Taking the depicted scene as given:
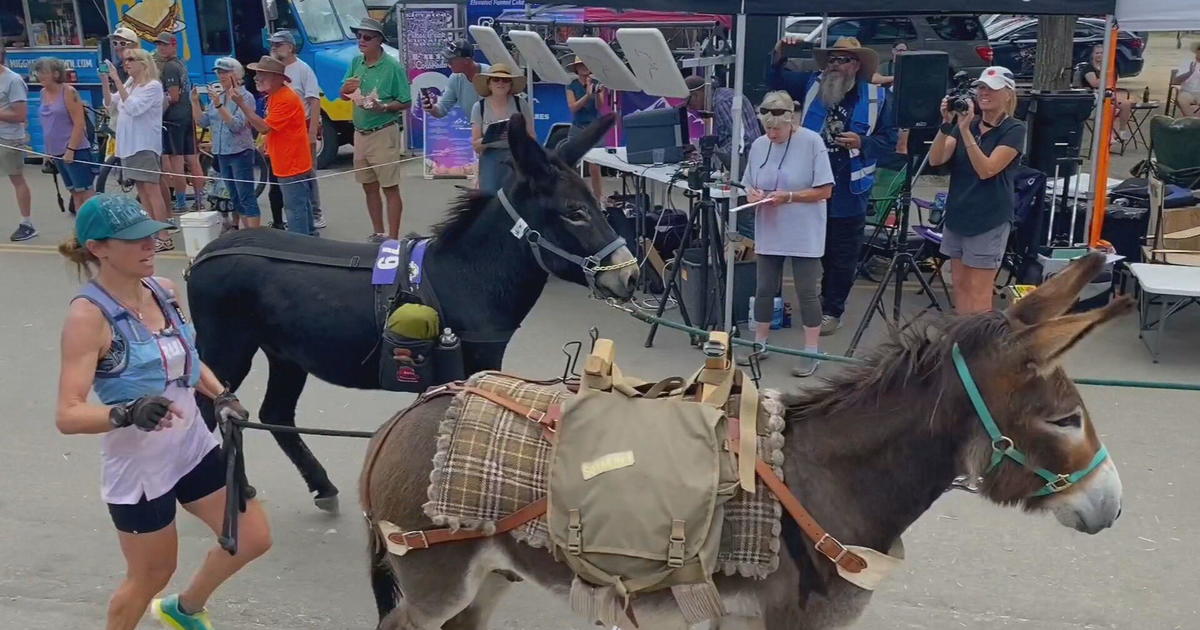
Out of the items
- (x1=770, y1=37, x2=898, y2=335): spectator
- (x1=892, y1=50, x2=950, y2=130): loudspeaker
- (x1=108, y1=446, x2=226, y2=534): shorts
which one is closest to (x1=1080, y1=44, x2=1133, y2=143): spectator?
(x1=770, y1=37, x2=898, y2=335): spectator

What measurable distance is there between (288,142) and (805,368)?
18.1 ft

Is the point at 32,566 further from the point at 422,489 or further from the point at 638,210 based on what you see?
the point at 638,210

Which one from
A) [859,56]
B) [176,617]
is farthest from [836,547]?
[859,56]

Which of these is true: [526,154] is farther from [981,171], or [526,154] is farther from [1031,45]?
[1031,45]

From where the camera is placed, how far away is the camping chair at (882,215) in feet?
29.5

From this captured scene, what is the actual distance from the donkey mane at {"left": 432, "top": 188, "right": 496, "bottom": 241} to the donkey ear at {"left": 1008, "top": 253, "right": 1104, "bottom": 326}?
2608 millimetres

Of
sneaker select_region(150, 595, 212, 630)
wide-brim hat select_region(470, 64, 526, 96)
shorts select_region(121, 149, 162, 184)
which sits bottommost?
sneaker select_region(150, 595, 212, 630)

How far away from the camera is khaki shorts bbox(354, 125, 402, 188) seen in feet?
32.7

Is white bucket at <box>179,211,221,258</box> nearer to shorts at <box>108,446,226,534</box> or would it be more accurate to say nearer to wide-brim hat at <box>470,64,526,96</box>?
wide-brim hat at <box>470,64,526,96</box>

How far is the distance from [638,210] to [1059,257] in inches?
132

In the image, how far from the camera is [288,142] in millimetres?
9805

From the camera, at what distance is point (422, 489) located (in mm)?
2971

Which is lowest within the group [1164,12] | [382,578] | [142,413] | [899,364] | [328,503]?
[328,503]

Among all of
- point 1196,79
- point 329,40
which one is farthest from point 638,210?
point 1196,79
